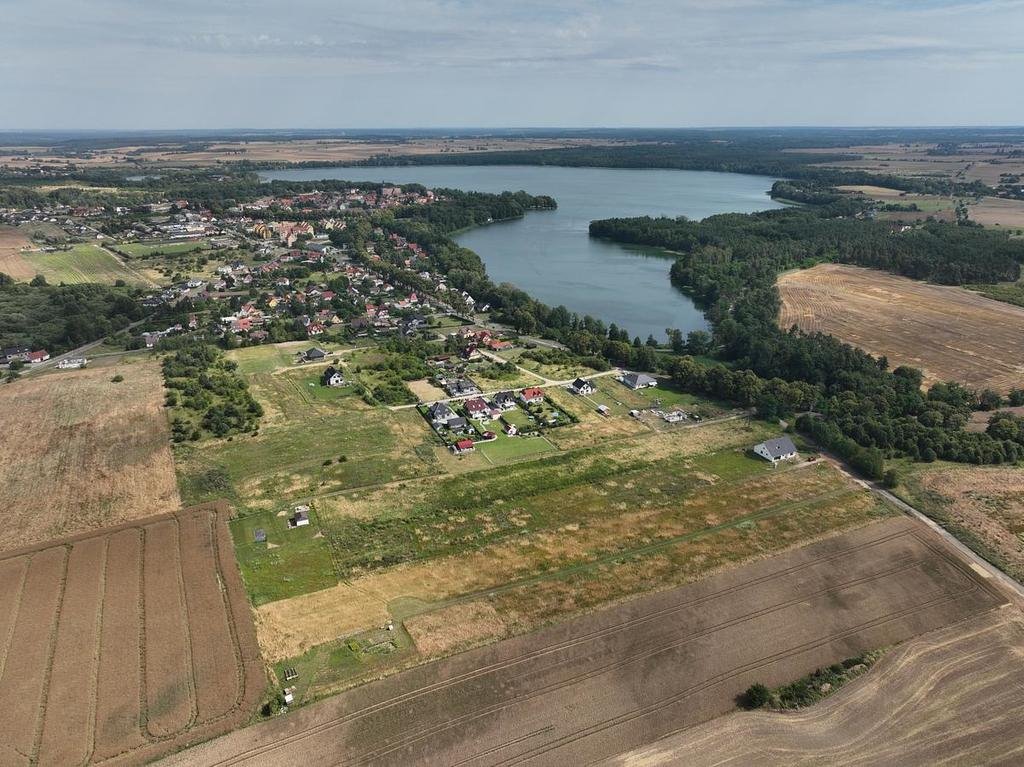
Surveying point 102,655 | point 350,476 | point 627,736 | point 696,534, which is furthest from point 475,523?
point 102,655

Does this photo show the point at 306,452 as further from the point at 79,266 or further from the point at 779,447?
the point at 79,266

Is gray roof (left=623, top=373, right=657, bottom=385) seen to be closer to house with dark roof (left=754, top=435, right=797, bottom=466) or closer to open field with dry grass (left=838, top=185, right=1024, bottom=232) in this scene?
house with dark roof (left=754, top=435, right=797, bottom=466)

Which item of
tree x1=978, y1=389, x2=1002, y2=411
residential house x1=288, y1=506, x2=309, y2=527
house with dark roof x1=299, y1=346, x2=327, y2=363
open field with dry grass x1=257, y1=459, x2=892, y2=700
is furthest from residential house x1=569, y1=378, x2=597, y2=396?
tree x1=978, y1=389, x2=1002, y2=411

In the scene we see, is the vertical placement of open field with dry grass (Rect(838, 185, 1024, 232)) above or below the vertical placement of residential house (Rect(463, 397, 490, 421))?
above

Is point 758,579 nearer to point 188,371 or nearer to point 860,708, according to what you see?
point 860,708

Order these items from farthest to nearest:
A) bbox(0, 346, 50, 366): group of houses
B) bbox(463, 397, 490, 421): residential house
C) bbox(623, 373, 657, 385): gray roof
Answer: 1. bbox(0, 346, 50, 366): group of houses
2. bbox(623, 373, 657, 385): gray roof
3. bbox(463, 397, 490, 421): residential house

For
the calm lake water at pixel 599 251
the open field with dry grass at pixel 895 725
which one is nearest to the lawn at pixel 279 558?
the open field with dry grass at pixel 895 725
